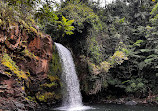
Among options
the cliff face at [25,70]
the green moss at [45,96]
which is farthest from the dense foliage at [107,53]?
the green moss at [45,96]

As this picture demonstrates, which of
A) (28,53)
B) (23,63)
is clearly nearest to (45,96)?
(23,63)

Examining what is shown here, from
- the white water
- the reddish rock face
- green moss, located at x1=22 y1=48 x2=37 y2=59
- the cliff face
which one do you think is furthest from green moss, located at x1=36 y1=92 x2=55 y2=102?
green moss, located at x1=22 y1=48 x2=37 y2=59

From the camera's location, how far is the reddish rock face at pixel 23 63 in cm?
614

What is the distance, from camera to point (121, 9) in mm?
21516

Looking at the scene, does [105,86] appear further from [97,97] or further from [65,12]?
[65,12]

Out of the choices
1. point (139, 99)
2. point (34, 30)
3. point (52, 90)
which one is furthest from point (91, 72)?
point (34, 30)

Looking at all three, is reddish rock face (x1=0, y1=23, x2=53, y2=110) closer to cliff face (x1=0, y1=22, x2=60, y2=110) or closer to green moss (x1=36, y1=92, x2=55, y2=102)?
cliff face (x1=0, y1=22, x2=60, y2=110)

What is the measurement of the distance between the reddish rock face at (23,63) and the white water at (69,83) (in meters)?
2.05

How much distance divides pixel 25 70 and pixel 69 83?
490 cm

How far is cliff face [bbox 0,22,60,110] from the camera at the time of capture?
6.27m

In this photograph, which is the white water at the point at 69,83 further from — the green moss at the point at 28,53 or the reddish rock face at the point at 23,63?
the green moss at the point at 28,53

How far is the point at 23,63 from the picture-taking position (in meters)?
8.89

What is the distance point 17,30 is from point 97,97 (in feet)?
35.4

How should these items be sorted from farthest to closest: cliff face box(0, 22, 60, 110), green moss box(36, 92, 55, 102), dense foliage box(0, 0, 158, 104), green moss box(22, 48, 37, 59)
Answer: dense foliage box(0, 0, 158, 104), green moss box(36, 92, 55, 102), green moss box(22, 48, 37, 59), cliff face box(0, 22, 60, 110)
